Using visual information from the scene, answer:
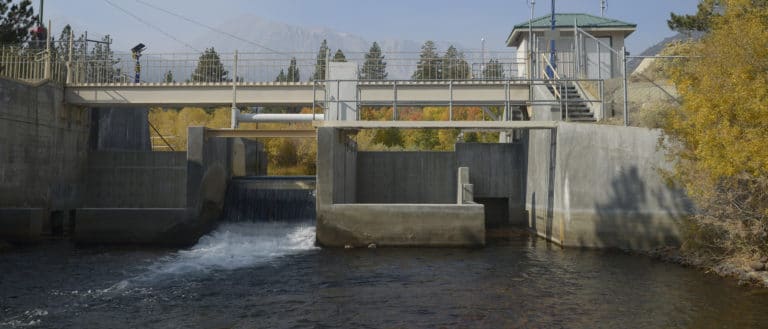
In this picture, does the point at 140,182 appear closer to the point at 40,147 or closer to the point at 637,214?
the point at 40,147

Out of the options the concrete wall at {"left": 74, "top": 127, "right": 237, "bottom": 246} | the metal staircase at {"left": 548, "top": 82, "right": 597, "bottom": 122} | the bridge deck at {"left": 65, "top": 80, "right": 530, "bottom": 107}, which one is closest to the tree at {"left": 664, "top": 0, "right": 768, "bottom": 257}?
the metal staircase at {"left": 548, "top": 82, "right": 597, "bottom": 122}

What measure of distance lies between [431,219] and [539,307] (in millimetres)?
7246

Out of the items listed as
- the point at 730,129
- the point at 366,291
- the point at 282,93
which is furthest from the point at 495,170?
the point at 366,291

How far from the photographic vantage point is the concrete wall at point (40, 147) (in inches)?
747

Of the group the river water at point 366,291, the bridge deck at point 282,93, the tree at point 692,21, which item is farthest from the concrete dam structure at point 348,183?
the tree at point 692,21

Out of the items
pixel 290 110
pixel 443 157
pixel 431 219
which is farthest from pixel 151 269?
pixel 290 110

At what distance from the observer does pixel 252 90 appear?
21.9 meters

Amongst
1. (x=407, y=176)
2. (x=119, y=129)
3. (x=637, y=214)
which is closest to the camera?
(x=637, y=214)

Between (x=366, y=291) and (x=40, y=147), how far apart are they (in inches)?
607

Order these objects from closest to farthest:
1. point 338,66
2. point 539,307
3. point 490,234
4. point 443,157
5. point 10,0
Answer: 1. point 539,307
2. point 338,66
3. point 490,234
4. point 443,157
5. point 10,0

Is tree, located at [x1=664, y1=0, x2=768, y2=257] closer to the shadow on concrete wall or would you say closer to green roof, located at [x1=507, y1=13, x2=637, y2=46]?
the shadow on concrete wall

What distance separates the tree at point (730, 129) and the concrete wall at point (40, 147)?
2061 cm

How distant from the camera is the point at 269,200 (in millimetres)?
23016

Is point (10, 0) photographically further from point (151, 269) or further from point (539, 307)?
point (539, 307)
